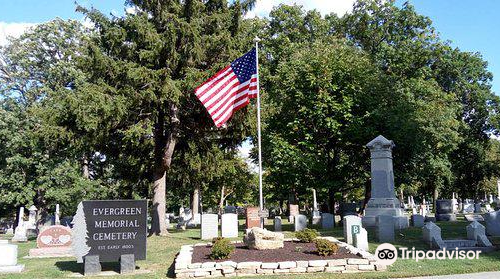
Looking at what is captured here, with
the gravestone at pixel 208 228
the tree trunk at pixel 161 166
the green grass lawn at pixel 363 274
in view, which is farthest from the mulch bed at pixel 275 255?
the tree trunk at pixel 161 166

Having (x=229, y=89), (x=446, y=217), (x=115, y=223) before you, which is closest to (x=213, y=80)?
(x=229, y=89)

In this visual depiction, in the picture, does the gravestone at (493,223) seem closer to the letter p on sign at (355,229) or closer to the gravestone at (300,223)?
the letter p on sign at (355,229)

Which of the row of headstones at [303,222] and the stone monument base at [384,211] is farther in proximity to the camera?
the row of headstones at [303,222]

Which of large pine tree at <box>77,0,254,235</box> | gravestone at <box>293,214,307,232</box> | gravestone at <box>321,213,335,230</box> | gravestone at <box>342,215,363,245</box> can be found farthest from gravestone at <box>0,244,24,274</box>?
gravestone at <box>321,213,335,230</box>

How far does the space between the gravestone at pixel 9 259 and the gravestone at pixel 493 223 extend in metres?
15.4

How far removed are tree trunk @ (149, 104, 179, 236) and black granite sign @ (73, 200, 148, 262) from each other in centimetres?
899

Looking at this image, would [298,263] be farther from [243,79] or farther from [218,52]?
[218,52]

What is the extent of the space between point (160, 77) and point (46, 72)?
2075 centimetres

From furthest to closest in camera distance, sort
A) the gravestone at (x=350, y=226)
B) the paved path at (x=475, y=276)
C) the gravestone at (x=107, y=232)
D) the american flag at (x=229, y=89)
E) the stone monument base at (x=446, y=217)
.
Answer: the stone monument base at (x=446, y=217) < the american flag at (x=229, y=89) < the gravestone at (x=350, y=226) < the gravestone at (x=107, y=232) < the paved path at (x=475, y=276)

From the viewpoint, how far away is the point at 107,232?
1071 centimetres

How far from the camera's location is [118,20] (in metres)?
19.8

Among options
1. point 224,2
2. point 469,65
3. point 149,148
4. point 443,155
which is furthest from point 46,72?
point 469,65

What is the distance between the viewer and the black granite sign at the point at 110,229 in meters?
10.6

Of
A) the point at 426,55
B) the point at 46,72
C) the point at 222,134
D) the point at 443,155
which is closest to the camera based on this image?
the point at 222,134
